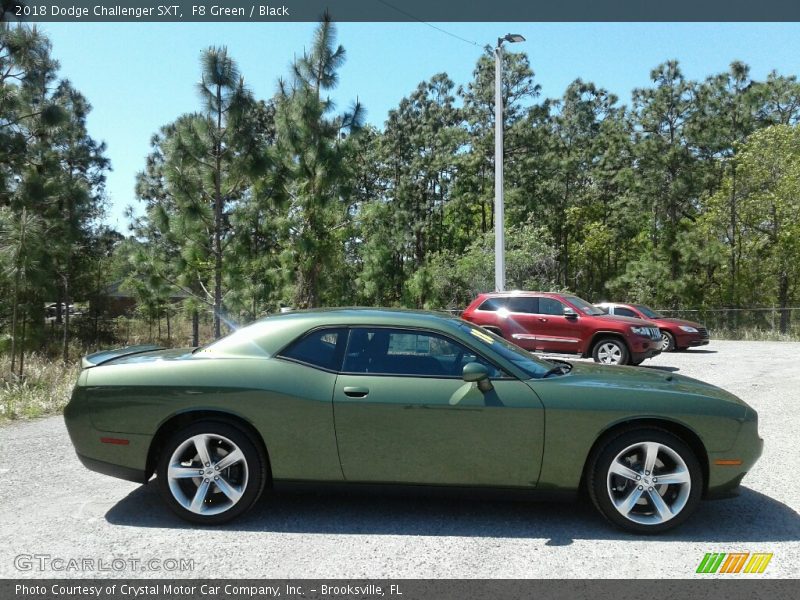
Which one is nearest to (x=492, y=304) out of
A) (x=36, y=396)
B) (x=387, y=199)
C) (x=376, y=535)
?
(x=36, y=396)

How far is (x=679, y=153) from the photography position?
35.3 m

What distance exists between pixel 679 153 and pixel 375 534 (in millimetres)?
36106

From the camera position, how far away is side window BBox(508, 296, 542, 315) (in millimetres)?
14438

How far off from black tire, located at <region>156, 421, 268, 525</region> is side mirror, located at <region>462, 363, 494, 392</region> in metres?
1.44

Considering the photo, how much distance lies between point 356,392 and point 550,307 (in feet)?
35.5

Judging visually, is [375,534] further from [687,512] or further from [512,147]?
[512,147]

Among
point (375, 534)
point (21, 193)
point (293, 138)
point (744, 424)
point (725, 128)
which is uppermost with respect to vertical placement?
point (725, 128)

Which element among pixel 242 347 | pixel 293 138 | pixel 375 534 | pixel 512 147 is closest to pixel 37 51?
pixel 293 138

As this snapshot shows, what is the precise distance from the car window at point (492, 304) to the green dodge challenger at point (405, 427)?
34.0 feet

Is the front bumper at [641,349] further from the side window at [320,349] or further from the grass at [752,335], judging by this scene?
the grass at [752,335]
